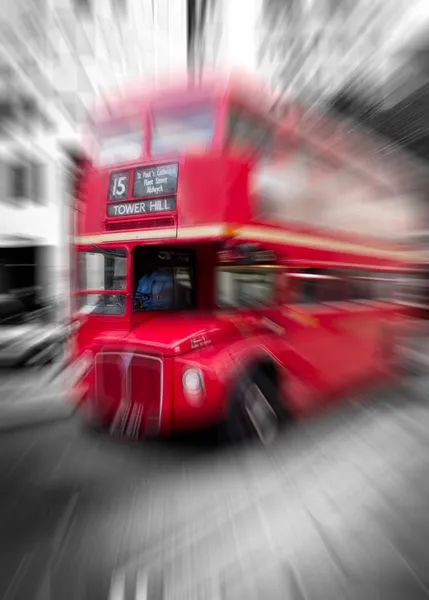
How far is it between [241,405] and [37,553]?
1.87m

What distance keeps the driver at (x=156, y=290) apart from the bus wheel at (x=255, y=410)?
115 cm

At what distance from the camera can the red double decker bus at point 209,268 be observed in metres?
3.76

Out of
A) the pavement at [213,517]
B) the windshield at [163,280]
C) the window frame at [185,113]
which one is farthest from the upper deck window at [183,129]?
the pavement at [213,517]

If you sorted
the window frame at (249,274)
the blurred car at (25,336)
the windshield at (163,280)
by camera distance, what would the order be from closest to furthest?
1. the window frame at (249,274)
2. the windshield at (163,280)
3. the blurred car at (25,336)

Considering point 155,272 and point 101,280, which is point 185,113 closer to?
point 155,272

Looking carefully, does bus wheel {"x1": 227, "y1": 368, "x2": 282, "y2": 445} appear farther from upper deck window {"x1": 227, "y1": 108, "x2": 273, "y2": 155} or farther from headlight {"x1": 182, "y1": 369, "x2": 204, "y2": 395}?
upper deck window {"x1": 227, "y1": 108, "x2": 273, "y2": 155}

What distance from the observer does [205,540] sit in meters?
2.63

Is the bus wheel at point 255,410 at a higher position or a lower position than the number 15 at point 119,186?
lower

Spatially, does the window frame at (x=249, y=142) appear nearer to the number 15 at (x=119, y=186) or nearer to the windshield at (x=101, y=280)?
the number 15 at (x=119, y=186)

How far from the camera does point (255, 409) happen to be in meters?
4.04

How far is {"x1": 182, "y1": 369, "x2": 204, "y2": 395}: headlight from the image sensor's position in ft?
11.7

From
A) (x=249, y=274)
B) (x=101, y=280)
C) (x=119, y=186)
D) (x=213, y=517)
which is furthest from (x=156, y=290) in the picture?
(x=213, y=517)

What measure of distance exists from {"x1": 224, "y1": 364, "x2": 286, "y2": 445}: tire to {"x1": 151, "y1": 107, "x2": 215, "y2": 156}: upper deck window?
202 cm

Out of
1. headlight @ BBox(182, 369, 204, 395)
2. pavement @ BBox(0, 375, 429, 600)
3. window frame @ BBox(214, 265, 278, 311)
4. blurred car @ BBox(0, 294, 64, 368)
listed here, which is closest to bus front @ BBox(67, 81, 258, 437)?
headlight @ BBox(182, 369, 204, 395)
